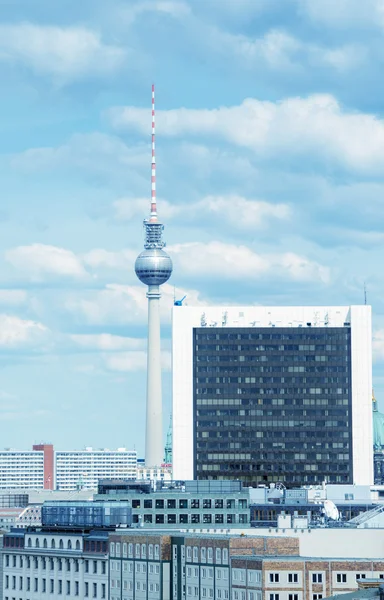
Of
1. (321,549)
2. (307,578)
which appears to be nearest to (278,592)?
(307,578)

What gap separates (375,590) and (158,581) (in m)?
50.0

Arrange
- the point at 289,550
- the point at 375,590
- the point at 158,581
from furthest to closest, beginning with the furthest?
1. the point at 158,581
2. the point at 289,550
3. the point at 375,590

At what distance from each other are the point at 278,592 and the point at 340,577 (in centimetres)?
577

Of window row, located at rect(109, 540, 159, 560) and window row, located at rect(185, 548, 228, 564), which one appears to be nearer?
window row, located at rect(185, 548, 228, 564)

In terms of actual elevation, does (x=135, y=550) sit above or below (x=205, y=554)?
above

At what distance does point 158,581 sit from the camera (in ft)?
614

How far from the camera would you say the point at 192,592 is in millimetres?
181000

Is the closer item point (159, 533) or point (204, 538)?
point (204, 538)

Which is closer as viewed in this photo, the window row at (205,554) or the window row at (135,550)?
the window row at (205,554)

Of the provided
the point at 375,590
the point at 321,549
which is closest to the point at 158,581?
the point at 321,549

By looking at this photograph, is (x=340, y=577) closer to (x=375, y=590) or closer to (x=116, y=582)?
(x=375, y=590)

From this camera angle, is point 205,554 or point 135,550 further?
point 135,550

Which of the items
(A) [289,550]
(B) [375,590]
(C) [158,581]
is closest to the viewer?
(B) [375,590]

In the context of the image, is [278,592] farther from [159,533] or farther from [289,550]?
[159,533]
